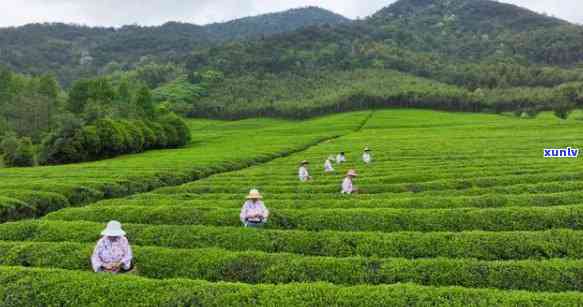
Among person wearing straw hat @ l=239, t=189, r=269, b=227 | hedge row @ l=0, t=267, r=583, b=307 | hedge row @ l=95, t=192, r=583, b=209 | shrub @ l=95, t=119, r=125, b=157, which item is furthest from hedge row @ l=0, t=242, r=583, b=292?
shrub @ l=95, t=119, r=125, b=157

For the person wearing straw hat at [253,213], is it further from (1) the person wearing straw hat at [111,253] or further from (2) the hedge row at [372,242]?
(1) the person wearing straw hat at [111,253]

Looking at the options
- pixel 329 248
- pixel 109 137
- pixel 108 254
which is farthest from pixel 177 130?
pixel 329 248

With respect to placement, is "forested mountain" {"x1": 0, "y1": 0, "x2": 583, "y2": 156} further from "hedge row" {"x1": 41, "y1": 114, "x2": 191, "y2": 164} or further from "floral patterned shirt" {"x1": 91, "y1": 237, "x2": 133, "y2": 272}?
"floral patterned shirt" {"x1": 91, "y1": 237, "x2": 133, "y2": 272}

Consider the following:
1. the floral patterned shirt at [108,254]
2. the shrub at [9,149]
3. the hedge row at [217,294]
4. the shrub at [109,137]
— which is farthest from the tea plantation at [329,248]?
the shrub at [9,149]

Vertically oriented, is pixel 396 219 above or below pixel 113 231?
below

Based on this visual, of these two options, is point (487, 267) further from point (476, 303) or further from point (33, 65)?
point (33, 65)

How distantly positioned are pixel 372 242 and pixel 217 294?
4.75 meters

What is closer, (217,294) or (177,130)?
(217,294)

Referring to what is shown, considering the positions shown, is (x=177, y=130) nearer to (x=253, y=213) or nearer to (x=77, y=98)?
(x=77, y=98)

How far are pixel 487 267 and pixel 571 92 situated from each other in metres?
114

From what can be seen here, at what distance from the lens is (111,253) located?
1034cm

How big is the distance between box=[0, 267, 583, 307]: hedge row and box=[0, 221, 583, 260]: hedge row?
2.62 m

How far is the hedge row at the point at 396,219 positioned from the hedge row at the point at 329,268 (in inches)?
135

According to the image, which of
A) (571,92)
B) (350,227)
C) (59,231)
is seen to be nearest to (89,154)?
(59,231)
